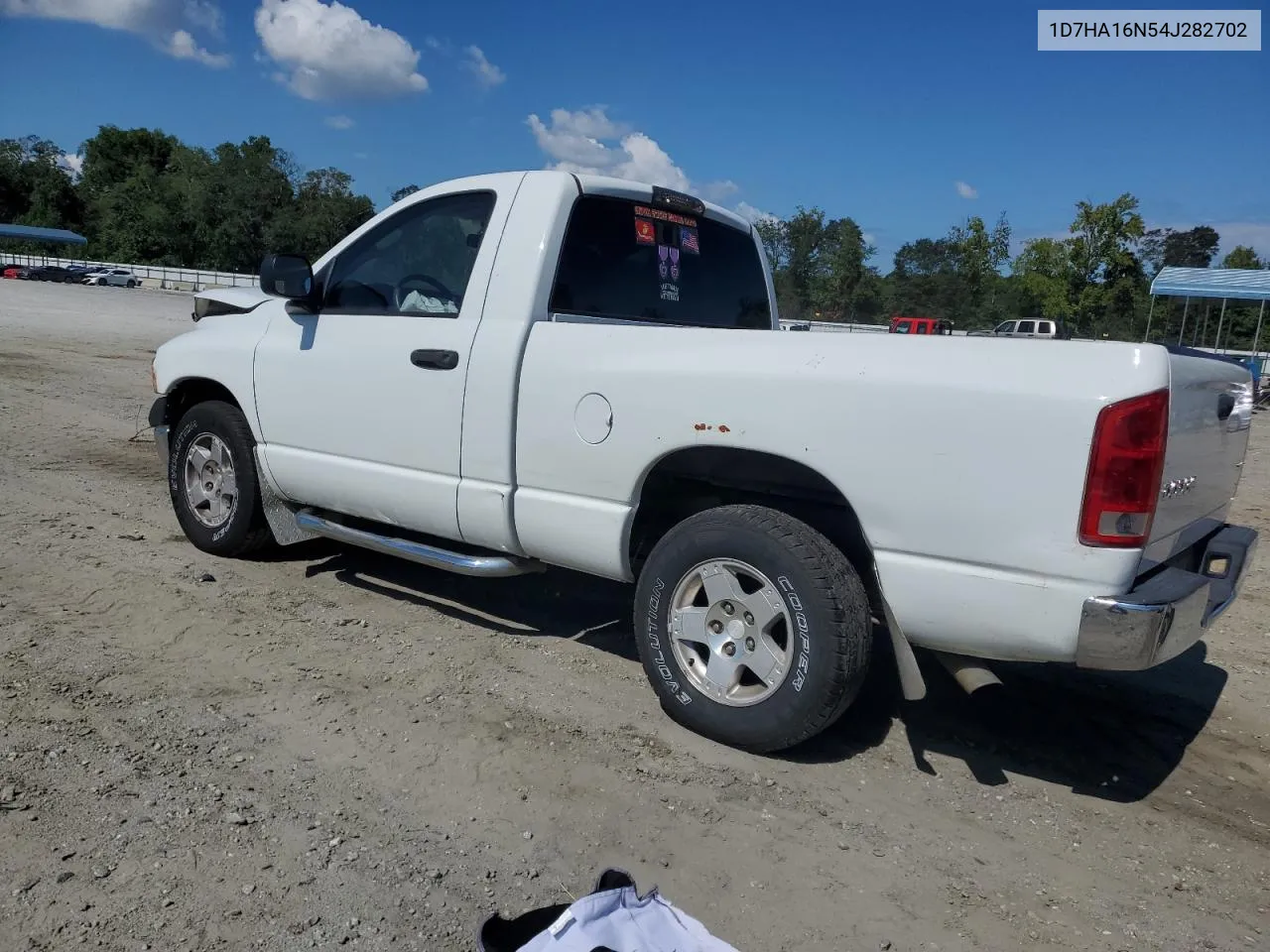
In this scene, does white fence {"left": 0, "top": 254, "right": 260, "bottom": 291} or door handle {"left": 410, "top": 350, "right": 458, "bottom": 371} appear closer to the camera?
door handle {"left": 410, "top": 350, "right": 458, "bottom": 371}

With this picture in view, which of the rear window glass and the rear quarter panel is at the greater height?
the rear window glass

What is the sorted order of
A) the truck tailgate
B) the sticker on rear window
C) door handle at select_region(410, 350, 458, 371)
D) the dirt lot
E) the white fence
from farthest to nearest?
the white fence → the sticker on rear window → door handle at select_region(410, 350, 458, 371) → the truck tailgate → the dirt lot

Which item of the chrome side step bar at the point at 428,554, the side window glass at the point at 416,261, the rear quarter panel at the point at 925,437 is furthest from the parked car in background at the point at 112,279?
the rear quarter panel at the point at 925,437

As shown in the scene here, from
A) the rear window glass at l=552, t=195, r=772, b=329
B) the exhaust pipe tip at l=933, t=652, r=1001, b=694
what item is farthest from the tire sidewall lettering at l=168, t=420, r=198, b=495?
the exhaust pipe tip at l=933, t=652, r=1001, b=694

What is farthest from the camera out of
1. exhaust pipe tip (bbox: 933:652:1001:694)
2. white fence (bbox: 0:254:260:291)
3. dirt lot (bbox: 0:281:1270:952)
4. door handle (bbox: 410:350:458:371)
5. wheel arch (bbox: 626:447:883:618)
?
white fence (bbox: 0:254:260:291)

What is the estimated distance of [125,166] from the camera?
9050cm

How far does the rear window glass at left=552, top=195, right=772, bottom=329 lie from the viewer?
13.8 feet

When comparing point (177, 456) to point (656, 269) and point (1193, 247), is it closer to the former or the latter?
point (656, 269)

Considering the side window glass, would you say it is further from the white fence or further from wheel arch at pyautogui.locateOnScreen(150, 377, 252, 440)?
the white fence

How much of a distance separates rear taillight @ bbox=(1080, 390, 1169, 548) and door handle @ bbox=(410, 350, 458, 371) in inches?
97.3

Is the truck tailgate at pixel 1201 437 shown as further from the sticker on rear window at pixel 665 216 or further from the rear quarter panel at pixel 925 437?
the sticker on rear window at pixel 665 216

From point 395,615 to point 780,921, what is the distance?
2.72 m

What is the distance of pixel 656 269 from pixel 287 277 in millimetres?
1745

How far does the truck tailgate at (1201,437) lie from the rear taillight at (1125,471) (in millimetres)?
93
